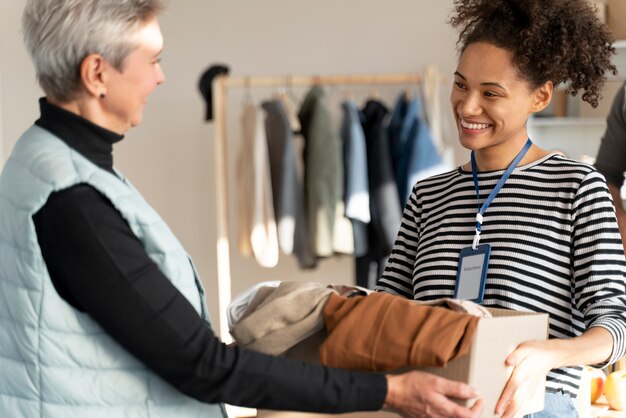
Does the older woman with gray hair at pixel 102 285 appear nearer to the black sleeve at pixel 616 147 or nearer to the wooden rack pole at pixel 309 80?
the black sleeve at pixel 616 147

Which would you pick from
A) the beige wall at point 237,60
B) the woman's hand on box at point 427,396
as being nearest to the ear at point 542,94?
the woman's hand on box at point 427,396

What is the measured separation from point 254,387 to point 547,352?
1.61ft

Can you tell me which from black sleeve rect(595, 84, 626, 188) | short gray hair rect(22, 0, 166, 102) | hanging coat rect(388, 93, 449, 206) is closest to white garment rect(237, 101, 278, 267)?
hanging coat rect(388, 93, 449, 206)

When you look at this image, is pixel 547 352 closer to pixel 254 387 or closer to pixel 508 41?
pixel 254 387

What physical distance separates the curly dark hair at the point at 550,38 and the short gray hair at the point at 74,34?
0.71m

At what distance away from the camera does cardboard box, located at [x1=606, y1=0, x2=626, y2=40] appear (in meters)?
4.04

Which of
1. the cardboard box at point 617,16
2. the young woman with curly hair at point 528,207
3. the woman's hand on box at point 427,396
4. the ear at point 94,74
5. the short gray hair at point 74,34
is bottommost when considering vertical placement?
the woman's hand on box at point 427,396

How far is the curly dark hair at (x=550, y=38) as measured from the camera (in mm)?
1809

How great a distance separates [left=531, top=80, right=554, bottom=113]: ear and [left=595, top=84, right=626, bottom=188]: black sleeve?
0.98 metres

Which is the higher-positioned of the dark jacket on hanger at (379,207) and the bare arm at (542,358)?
the bare arm at (542,358)

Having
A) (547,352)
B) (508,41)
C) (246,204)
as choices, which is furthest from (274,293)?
(246,204)

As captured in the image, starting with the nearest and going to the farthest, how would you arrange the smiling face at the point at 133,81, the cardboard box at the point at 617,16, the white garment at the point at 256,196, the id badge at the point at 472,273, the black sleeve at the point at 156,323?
the black sleeve at the point at 156,323 → the smiling face at the point at 133,81 → the id badge at the point at 472,273 → the cardboard box at the point at 617,16 → the white garment at the point at 256,196

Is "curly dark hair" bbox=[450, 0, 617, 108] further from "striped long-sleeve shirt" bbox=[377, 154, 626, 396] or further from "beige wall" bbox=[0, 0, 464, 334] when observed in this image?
"beige wall" bbox=[0, 0, 464, 334]

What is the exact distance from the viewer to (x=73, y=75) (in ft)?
4.92
